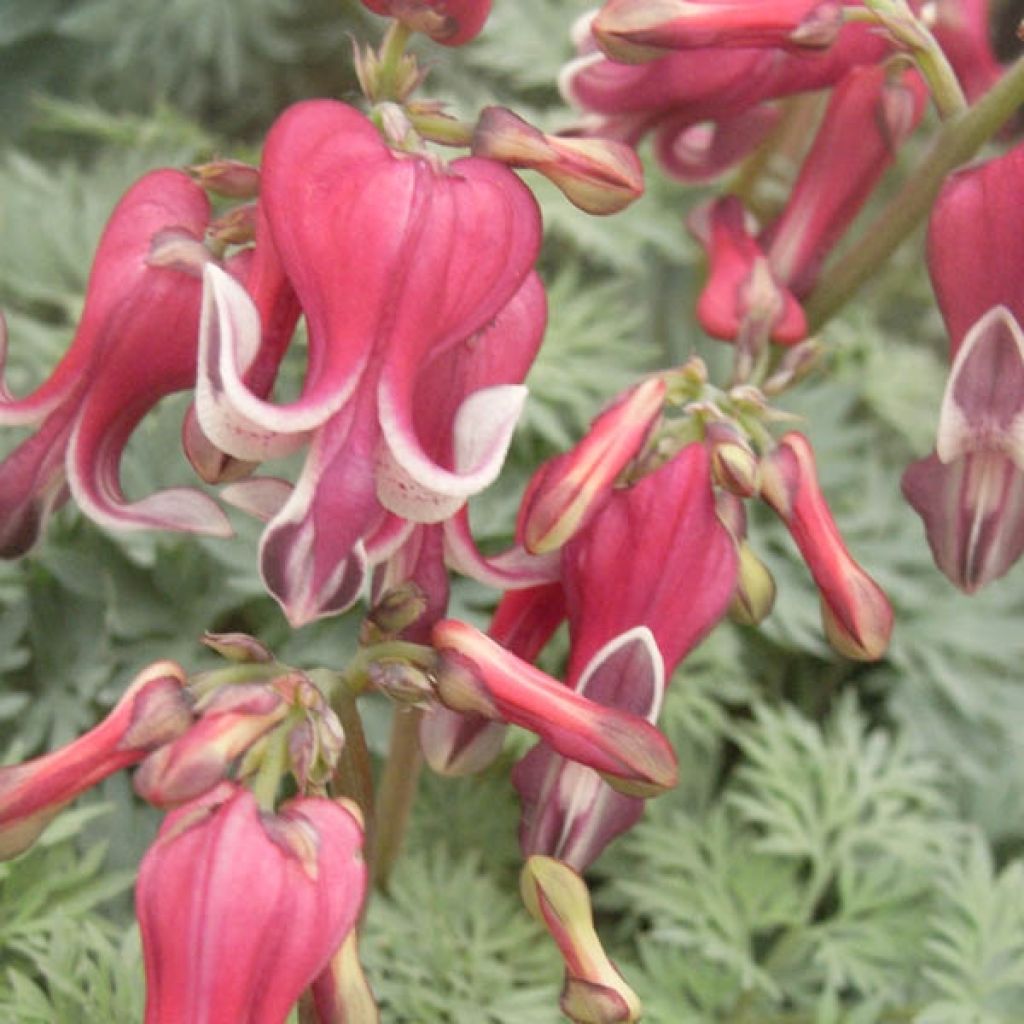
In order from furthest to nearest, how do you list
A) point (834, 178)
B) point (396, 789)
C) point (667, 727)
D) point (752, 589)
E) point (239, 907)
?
1. point (667, 727)
2. point (834, 178)
3. point (396, 789)
4. point (752, 589)
5. point (239, 907)

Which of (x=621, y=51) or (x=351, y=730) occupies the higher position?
(x=621, y=51)

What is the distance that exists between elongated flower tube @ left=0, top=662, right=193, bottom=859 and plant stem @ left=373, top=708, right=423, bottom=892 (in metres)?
0.23

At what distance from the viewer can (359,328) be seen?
0.67 meters

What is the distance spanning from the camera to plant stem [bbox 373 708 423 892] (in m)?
0.92

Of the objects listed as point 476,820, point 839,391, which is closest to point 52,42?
point 839,391

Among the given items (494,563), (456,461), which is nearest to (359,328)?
(456,461)

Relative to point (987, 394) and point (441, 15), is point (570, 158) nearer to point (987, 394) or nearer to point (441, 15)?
point (441, 15)

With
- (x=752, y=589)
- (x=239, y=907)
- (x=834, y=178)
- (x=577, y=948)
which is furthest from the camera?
(x=834, y=178)

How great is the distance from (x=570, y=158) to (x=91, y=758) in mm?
305

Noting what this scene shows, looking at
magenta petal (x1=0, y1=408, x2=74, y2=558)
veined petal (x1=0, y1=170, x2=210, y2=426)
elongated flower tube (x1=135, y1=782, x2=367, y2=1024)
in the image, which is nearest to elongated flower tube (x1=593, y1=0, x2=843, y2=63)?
veined petal (x1=0, y1=170, x2=210, y2=426)

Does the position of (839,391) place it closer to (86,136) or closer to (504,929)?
(504,929)

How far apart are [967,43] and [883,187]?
2.75 feet

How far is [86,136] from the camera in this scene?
1761 mm

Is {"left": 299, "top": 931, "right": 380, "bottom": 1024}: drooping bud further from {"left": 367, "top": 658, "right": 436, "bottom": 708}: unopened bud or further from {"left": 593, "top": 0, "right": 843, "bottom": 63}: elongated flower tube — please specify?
{"left": 593, "top": 0, "right": 843, "bottom": 63}: elongated flower tube
